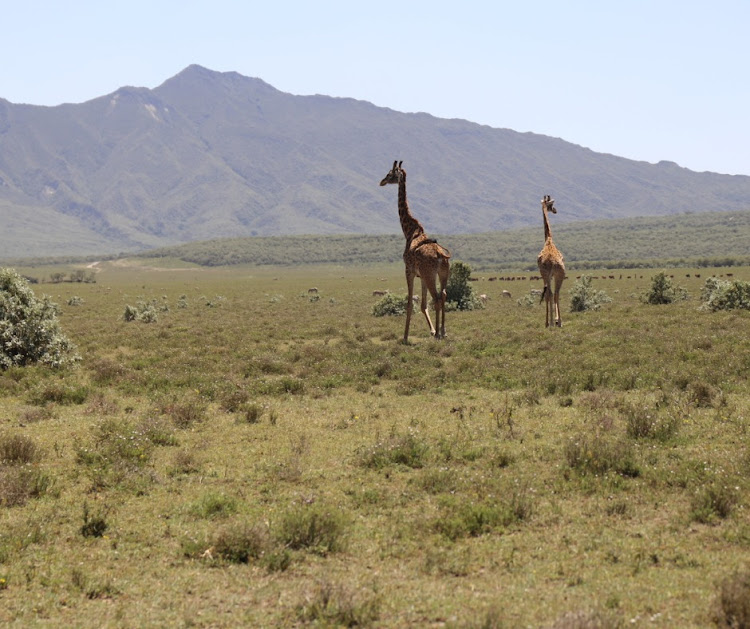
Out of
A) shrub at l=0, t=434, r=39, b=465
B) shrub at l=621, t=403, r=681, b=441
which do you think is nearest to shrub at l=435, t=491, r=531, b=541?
shrub at l=621, t=403, r=681, b=441

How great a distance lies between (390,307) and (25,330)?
19.1 meters

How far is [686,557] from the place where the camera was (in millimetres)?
7148

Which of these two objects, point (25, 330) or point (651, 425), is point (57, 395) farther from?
point (651, 425)

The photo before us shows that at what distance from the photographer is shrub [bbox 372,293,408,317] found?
1352 inches

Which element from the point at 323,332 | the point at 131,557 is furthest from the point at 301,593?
the point at 323,332

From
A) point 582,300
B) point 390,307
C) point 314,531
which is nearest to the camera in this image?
point 314,531

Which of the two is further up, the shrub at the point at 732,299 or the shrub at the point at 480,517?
the shrub at the point at 732,299

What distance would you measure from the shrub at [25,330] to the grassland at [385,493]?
54.4 inches

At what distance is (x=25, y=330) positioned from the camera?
63.3ft

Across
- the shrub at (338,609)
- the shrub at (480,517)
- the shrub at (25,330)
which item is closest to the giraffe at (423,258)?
the shrub at (25,330)

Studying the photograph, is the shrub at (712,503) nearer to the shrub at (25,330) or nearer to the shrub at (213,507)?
the shrub at (213,507)

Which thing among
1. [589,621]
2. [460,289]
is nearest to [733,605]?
[589,621]

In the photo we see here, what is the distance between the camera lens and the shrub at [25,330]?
1891 cm

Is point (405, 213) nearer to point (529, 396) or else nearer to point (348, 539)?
point (529, 396)
